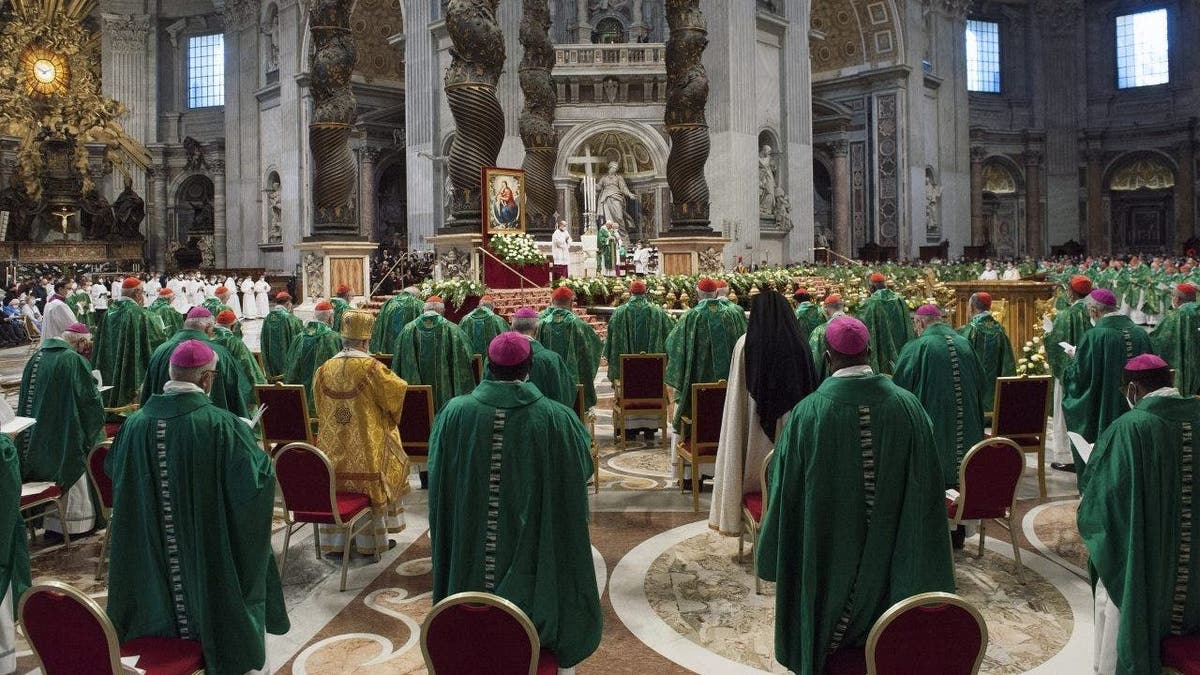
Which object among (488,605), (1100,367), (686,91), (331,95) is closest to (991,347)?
(1100,367)

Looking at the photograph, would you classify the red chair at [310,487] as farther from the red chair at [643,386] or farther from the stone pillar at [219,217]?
the stone pillar at [219,217]

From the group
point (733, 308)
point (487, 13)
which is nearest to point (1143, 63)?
point (487, 13)

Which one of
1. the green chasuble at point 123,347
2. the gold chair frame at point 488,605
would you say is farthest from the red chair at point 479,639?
the green chasuble at point 123,347

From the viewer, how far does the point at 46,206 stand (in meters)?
34.8

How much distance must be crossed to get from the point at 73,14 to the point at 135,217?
8800 mm

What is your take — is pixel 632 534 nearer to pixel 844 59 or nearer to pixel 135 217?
pixel 844 59

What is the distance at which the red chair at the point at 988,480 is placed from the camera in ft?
16.5

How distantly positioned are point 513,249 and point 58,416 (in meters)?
8.45

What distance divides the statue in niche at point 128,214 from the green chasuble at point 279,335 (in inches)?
1185

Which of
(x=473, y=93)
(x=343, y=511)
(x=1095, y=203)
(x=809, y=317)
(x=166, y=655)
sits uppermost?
(x=1095, y=203)

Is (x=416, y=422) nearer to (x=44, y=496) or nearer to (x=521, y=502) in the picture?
(x=44, y=496)

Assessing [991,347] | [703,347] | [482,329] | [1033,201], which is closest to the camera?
[991,347]

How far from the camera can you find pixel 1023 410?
22.2ft

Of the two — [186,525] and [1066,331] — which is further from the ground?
[1066,331]
